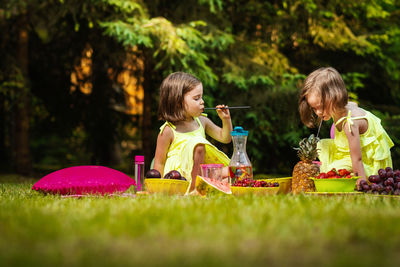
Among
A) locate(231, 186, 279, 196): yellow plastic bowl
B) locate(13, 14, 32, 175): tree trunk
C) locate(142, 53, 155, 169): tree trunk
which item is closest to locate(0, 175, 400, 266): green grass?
locate(231, 186, 279, 196): yellow plastic bowl

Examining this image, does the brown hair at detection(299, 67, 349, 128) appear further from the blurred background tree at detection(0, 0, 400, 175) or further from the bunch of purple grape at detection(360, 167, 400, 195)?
the blurred background tree at detection(0, 0, 400, 175)

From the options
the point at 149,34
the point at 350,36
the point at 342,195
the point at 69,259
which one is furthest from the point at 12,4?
the point at 69,259

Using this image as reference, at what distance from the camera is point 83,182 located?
173 inches

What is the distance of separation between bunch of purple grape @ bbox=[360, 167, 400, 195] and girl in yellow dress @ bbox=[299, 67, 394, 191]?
7.0 inches

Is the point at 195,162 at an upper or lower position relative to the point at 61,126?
lower

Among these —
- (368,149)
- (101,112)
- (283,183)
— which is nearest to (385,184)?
(368,149)

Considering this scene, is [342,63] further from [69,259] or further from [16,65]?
[69,259]

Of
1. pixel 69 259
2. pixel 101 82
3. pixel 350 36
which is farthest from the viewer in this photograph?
pixel 101 82

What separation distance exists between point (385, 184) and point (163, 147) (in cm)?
201

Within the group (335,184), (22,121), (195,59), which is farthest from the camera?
(22,121)

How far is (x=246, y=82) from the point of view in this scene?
324 inches

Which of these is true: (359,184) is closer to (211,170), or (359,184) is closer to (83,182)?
(211,170)

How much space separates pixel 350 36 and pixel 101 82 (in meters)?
5.20

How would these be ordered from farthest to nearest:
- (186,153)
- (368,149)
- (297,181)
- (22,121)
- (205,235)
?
(22,121), (368,149), (186,153), (297,181), (205,235)
